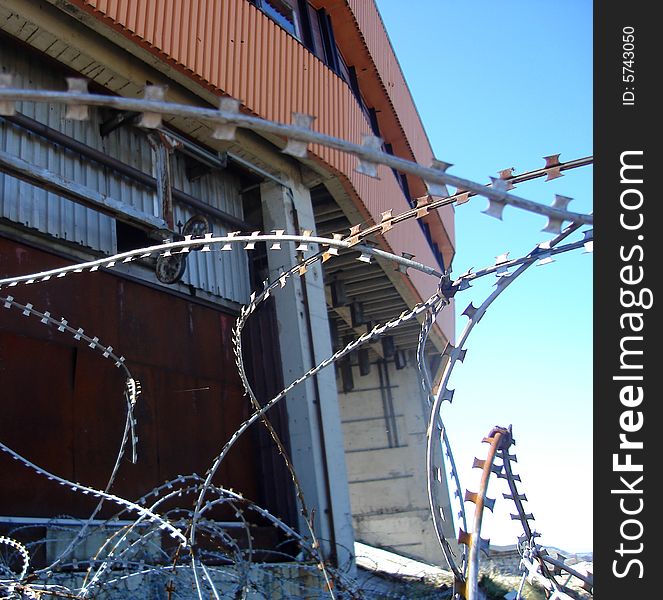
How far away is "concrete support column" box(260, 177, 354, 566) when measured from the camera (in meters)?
10.5

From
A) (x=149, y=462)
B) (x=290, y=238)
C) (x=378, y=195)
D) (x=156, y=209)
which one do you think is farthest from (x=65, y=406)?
(x=378, y=195)

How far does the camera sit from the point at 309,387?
10.9m

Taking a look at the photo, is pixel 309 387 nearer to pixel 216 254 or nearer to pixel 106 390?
pixel 216 254

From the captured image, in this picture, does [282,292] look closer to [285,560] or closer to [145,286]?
[145,286]

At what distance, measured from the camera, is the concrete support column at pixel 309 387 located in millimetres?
10461

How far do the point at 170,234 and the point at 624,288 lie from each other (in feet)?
21.5

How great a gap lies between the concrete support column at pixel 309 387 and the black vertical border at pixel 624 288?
6.82 m

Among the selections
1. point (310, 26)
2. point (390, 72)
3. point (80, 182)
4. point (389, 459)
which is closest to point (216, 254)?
point (80, 182)

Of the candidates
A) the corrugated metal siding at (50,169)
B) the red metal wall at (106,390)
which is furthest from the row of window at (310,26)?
the red metal wall at (106,390)

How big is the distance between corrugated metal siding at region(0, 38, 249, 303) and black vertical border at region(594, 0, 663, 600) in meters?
6.19

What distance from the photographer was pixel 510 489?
4078 mm

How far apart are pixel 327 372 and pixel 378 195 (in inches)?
156

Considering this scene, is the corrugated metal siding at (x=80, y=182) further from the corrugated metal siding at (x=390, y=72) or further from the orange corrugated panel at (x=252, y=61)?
the corrugated metal siding at (x=390, y=72)

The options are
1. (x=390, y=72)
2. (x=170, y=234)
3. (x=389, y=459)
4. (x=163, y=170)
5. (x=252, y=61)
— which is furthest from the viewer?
(x=389, y=459)
